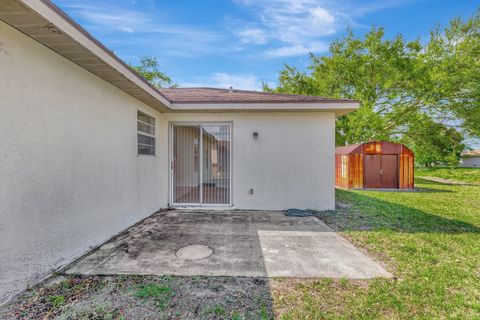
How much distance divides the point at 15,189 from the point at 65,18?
1891mm

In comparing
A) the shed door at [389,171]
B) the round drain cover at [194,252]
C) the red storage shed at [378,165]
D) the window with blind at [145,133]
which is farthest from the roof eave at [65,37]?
the shed door at [389,171]

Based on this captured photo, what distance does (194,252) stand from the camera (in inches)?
136

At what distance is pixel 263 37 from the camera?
10594 millimetres

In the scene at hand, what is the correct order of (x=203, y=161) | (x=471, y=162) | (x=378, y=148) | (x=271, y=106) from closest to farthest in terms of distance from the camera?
(x=271, y=106) → (x=203, y=161) → (x=378, y=148) → (x=471, y=162)

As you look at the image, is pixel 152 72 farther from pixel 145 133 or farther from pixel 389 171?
pixel 389 171

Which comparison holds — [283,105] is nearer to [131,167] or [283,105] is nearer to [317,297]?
[131,167]

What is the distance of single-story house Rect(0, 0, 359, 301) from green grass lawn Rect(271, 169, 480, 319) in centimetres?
209

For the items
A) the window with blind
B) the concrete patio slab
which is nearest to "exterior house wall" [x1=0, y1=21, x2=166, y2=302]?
the concrete patio slab

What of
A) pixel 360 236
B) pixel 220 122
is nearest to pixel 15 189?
pixel 220 122

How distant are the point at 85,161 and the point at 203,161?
127 inches

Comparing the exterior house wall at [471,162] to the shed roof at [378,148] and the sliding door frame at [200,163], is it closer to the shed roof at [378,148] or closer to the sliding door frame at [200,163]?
the shed roof at [378,148]

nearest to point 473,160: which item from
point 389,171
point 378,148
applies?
point 389,171

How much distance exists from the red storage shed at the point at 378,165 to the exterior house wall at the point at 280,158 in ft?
21.1

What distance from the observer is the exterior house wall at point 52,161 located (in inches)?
91.2
